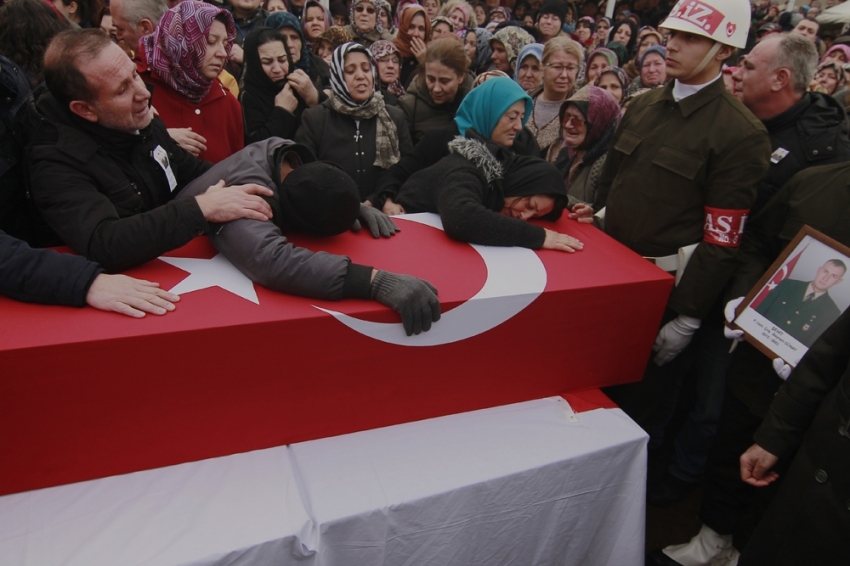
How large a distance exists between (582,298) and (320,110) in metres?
1.59

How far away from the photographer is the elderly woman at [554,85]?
3.15 meters

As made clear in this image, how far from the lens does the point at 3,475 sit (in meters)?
1.25

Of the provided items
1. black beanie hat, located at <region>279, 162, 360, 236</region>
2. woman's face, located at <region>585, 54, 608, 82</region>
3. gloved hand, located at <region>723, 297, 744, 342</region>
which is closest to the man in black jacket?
black beanie hat, located at <region>279, 162, 360, 236</region>

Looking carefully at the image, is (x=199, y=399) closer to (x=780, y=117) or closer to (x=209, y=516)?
(x=209, y=516)

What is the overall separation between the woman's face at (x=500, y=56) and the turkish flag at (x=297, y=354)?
9.85ft

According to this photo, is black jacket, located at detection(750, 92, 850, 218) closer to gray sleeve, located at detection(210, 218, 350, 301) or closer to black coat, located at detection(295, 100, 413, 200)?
black coat, located at detection(295, 100, 413, 200)

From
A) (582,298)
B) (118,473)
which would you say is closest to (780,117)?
(582,298)

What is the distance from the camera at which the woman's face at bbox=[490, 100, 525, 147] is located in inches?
84.3

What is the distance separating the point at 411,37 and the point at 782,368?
3.55 m

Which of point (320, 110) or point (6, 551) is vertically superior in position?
point (320, 110)

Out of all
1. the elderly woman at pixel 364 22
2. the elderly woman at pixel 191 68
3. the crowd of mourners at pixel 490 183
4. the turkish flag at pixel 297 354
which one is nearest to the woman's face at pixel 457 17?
the elderly woman at pixel 364 22

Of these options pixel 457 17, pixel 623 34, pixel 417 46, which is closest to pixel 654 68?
pixel 417 46

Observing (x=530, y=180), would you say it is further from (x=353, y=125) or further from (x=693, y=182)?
(x=353, y=125)

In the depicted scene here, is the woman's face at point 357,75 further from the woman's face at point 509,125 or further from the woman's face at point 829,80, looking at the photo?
the woman's face at point 829,80
